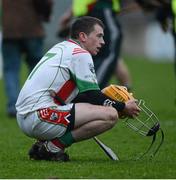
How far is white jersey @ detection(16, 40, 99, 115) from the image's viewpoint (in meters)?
8.38

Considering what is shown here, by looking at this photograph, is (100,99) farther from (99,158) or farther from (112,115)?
(99,158)

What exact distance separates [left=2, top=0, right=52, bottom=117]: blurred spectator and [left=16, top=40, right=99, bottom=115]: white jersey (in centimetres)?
515

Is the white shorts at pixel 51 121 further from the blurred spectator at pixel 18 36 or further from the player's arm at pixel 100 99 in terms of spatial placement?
the blurred spectator at pixel 18 36

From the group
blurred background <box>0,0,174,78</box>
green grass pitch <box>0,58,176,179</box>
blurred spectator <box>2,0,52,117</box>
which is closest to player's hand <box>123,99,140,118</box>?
green grass pitch <box>0,58,176,179</box>

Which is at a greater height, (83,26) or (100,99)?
(83,26)

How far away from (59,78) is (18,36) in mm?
5554

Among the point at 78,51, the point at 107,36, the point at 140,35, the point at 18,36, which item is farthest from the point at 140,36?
the point at 78,51

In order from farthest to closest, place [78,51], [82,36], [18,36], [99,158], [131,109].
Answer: [18,36]
[99,158]
[82,36]
[78,51]
[131,109]

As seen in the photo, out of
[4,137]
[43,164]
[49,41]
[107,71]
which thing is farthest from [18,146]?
[49,41]

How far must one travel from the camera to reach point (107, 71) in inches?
513

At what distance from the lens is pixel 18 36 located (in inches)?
547

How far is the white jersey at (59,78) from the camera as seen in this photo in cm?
838

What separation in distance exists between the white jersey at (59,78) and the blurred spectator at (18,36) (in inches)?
203

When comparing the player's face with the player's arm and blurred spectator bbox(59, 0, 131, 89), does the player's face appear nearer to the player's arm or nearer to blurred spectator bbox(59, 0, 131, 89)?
the player's arm
